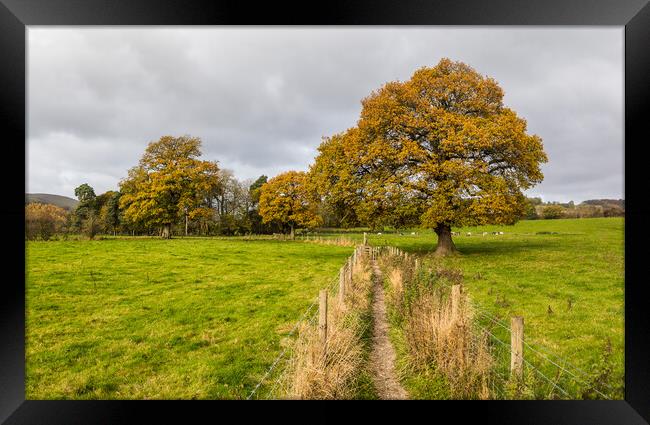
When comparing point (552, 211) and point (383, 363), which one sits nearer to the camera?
point (383, 363)

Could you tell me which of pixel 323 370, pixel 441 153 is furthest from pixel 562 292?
pixel 323 370

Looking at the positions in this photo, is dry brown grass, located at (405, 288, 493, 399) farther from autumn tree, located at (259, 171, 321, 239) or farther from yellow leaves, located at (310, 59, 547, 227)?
autumn tree, located at (259, 171, 321, 239)

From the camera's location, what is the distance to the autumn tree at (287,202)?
740 inches

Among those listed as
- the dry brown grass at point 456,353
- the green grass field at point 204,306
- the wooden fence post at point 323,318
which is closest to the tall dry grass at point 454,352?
the dry brown grass at point 456,353

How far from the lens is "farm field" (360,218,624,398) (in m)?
4.89

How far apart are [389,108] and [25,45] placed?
10.8 metres

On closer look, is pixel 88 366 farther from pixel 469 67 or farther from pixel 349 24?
pixel 469 67

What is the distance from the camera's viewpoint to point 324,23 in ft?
11.8

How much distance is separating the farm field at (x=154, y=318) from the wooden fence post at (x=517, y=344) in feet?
9.44

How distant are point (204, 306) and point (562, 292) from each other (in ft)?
28.2

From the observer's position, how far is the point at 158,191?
1678 cm

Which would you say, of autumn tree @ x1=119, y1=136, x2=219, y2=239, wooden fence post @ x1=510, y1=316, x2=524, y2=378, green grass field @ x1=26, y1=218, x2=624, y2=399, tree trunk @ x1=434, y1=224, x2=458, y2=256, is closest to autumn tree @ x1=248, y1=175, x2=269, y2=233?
autumn tree @ x1=119, y1=136, x2=219, y2=239

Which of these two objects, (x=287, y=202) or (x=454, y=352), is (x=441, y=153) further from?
(x=454, y=352)

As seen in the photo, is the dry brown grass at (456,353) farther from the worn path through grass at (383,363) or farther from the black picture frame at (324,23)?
the worn path through grass at (383,363)
